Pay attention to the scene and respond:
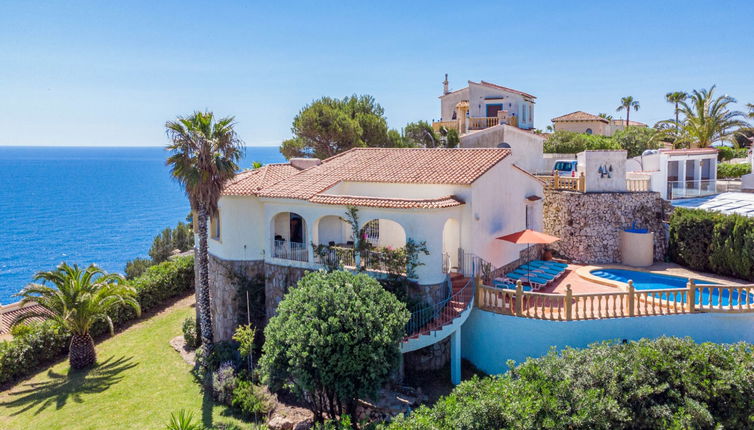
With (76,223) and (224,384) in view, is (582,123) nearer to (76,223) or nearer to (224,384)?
(224,384)

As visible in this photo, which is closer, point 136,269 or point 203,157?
point 203,157

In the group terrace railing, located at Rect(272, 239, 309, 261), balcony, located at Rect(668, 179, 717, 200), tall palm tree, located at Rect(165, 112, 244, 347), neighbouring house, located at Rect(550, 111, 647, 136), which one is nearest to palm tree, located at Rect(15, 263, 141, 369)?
tall palm tree, located at Rect(165, 112, 244, 347)

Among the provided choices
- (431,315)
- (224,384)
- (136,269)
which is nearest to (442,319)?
(431,315)

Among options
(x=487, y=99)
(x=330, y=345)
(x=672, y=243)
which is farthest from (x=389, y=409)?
(x=487, y=99)

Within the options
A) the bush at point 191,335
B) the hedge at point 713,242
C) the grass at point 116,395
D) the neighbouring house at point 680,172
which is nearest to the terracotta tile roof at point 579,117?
the neighbouring house at point 680,172

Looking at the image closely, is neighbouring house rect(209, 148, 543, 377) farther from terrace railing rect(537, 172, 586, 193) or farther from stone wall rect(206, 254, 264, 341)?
terrace railing rect(537, 172, 586, 193)

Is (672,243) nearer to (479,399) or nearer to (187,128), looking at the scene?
(479,399)

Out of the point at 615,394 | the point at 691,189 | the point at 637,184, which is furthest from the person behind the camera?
the point at 691,189
